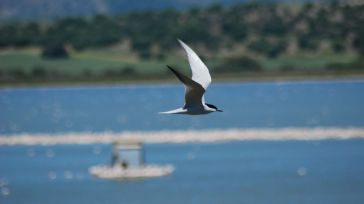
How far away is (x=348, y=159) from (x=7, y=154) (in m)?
12.1

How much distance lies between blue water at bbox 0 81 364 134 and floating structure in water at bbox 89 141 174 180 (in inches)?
823

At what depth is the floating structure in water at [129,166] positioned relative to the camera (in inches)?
1446

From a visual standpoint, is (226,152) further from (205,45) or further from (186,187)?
(205,45)

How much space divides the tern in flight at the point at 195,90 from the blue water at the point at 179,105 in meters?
40.1

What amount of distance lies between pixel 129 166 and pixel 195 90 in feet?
64.7

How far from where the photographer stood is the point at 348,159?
44.4 m

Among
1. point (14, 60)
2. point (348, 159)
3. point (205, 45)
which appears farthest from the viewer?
point (205, 45)

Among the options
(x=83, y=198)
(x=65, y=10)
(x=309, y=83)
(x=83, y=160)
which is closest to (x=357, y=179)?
(x=83, y=198)

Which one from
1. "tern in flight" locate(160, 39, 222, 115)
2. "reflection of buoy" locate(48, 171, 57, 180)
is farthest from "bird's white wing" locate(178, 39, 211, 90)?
"reflection of buoy" locate(48, 171, 57, 180)

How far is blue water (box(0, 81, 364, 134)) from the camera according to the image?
6625cm

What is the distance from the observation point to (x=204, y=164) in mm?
44375

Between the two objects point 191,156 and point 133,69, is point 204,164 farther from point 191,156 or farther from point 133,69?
point 133,69

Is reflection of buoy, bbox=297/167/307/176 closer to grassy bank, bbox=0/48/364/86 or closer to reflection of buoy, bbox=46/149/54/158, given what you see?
reflection of buoy, bbox=46/149/54/158

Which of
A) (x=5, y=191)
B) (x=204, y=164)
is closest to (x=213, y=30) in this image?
(x=204, y=164)
